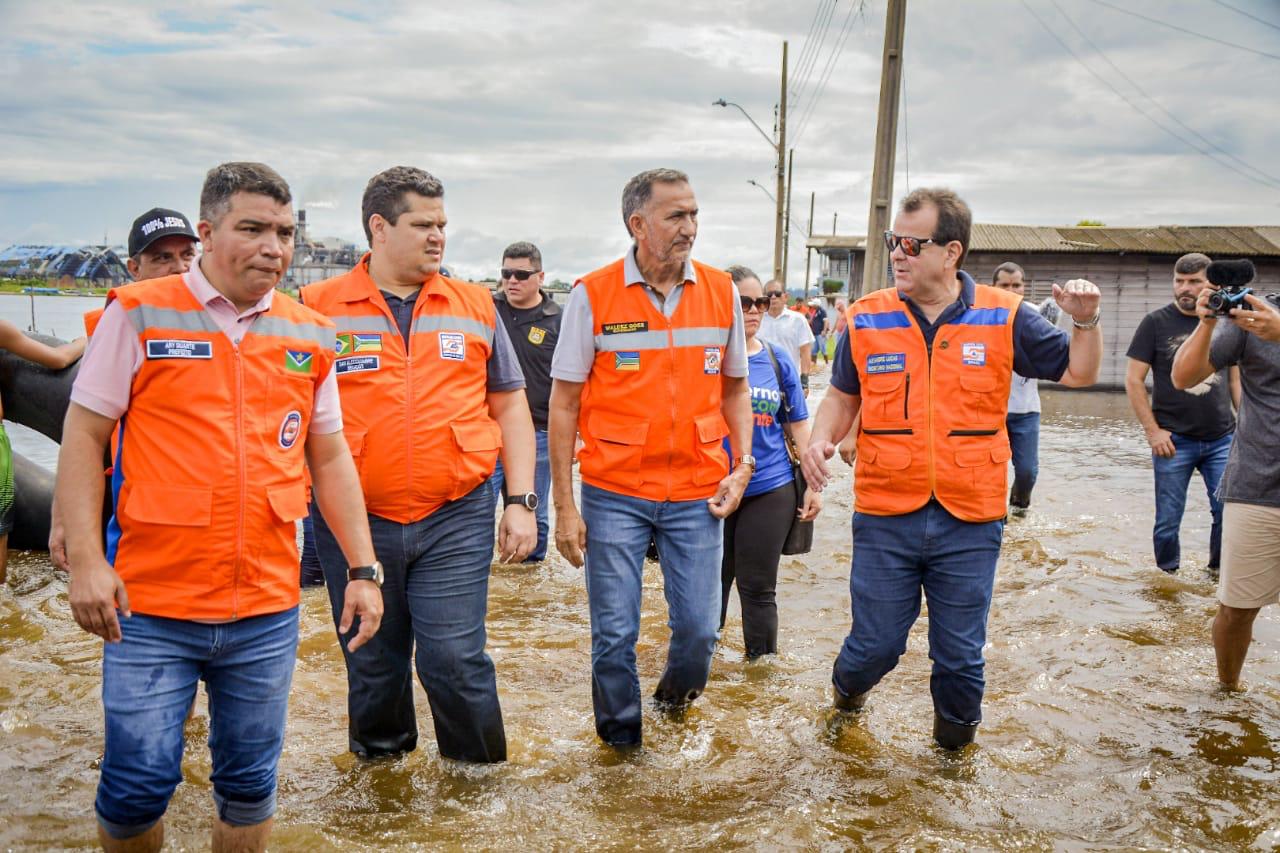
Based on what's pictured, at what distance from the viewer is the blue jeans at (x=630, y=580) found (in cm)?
420

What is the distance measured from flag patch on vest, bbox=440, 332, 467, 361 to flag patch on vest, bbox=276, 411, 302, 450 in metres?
0.84

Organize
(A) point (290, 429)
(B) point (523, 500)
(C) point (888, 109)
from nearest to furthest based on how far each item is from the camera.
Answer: (A) point (290, 429), (B) point (523, 500), (C) point (888, 109)

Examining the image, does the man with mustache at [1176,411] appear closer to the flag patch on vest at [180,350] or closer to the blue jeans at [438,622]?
the blue jeans at [438,622]

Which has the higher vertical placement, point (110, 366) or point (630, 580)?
point (110, 366)

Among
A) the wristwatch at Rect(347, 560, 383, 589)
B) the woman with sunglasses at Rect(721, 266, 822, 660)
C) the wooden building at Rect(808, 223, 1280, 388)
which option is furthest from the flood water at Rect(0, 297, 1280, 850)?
the wooden building at Rect(808, 223, 1280, 388)

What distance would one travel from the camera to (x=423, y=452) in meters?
3.66

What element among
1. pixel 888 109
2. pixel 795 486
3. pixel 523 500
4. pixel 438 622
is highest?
pixel 888 109

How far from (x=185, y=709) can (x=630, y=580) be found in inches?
73.2

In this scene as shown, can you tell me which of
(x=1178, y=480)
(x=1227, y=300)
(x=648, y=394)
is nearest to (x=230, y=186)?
(x=648, y=394)

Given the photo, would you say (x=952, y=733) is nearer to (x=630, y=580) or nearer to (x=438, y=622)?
A: (x=630, y=580)

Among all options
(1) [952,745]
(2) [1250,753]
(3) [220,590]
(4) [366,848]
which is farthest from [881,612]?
(3) [220,590]

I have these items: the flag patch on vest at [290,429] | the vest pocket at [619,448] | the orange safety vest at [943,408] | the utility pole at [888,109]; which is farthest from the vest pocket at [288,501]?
the utility pole at [888,109]

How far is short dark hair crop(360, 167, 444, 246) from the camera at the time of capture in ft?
12.3

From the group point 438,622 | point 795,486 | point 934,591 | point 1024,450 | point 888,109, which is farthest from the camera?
point 888,109
